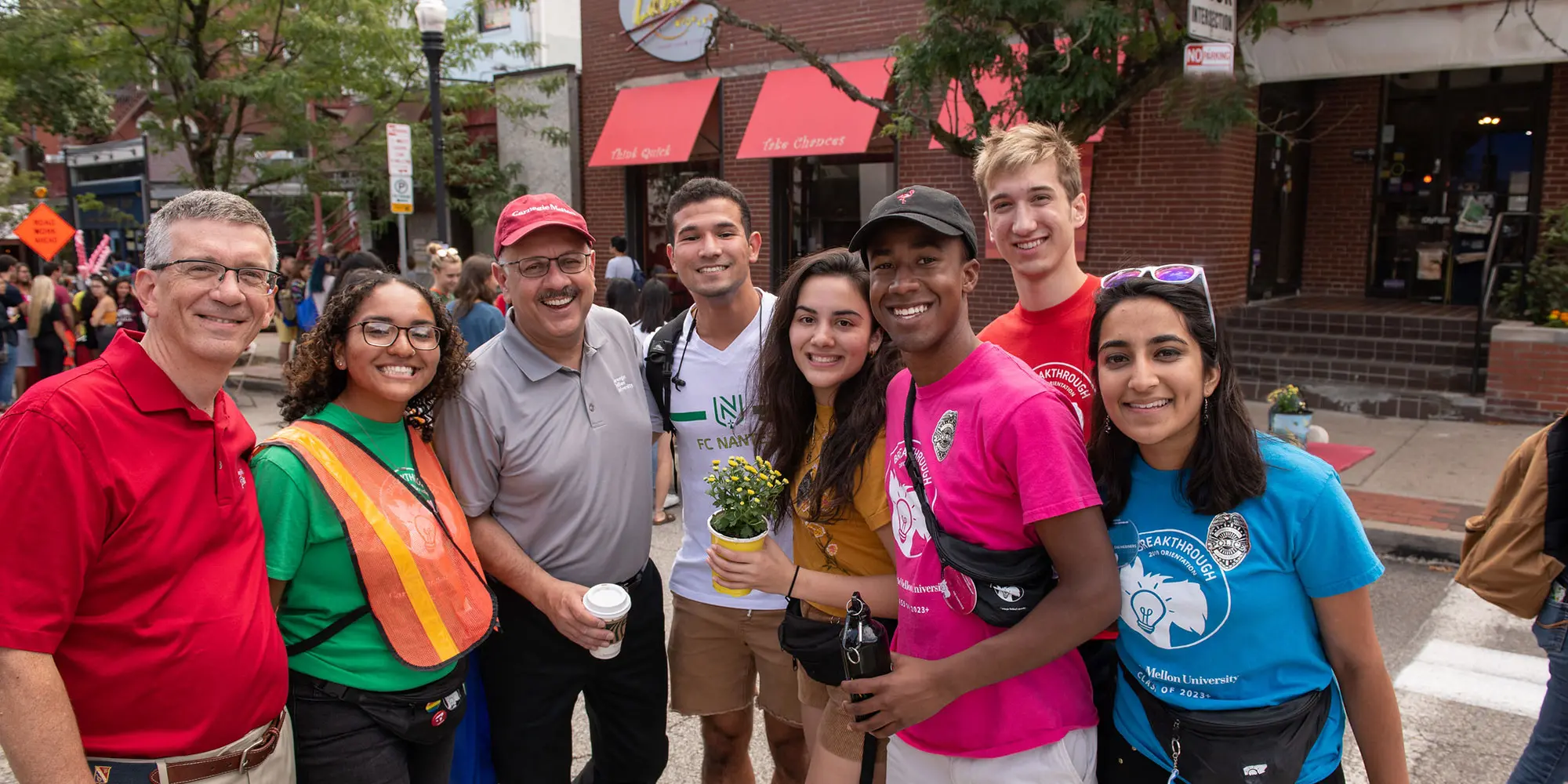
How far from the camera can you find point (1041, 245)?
295 centimetres

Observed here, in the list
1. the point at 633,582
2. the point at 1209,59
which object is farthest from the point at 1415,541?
the point at 633,582

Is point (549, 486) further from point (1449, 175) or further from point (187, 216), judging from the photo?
point (1449, 175)

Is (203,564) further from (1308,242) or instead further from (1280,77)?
(1308,242)

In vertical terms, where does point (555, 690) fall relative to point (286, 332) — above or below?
below

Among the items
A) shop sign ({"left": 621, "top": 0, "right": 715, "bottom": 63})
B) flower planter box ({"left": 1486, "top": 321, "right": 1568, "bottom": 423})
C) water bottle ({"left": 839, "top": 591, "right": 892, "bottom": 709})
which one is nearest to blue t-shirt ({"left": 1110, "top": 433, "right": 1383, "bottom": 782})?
water bottle ({"left": 839, "top": 591, "right": 892, "bottom": 709})

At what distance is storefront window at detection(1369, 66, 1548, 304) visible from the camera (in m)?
12.0

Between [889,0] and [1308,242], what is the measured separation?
6.93 m

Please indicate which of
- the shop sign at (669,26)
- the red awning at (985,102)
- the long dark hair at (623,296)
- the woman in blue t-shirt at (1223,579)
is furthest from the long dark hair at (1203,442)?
the shop sign at (669,26)

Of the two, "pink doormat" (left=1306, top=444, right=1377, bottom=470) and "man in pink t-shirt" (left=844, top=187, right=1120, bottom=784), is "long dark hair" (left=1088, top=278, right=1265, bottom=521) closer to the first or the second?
"man in pink t-shirt" (left=844, top=187, right=1120, bottom=784)

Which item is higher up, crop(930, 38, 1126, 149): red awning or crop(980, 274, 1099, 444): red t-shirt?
crop(930, 38, 1126, 149): red awning

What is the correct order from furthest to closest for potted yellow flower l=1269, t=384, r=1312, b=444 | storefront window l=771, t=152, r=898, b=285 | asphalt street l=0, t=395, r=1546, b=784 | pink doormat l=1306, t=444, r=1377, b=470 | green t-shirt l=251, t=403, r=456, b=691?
storefront window l=771, t=152, r=898, b=285 → pink doormat l=1306, t=444, r=1377, b=470 → potted yellow flower l=1269, t=384, r=1312, b=444 → asphalt street l=0, t=395, r=1546, b=784 → green t-shirt l=251, t=403, r=456, b=691

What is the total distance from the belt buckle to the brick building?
1058 cm

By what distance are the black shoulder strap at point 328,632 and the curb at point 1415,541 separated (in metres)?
6.59

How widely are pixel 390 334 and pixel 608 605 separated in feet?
3.12
